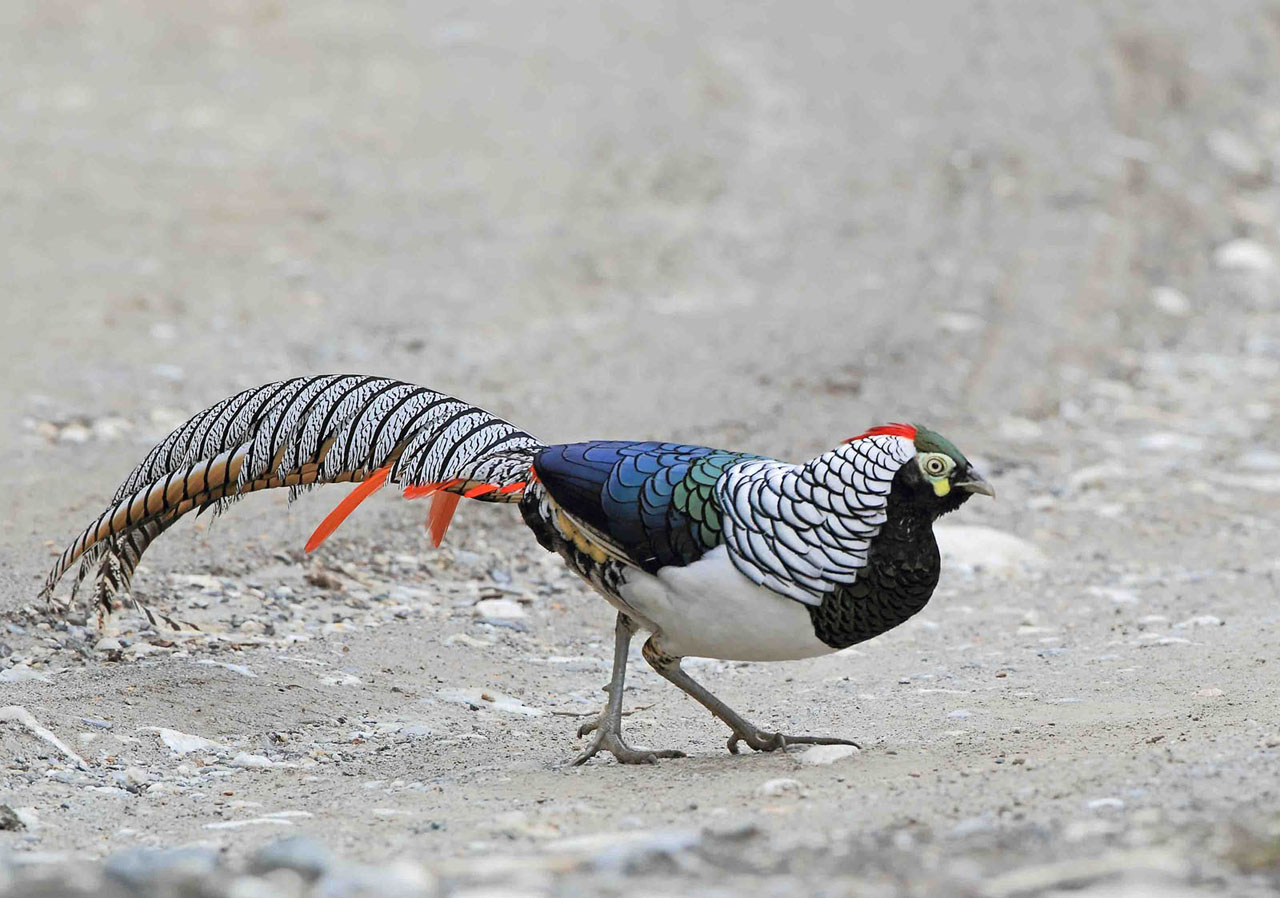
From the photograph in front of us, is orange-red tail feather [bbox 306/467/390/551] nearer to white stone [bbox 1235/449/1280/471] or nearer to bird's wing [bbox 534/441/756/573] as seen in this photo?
bird's wing [bbox 534/441/756/573]

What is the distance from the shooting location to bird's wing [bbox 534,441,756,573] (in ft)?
13.3

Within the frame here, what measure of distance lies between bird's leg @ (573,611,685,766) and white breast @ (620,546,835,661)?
275 mm

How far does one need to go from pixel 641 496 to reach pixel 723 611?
39cm

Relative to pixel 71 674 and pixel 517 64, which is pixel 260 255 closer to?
pixel 517 64

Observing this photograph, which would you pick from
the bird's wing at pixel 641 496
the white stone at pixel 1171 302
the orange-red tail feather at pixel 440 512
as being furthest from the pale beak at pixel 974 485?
the white stone at pixel 1171 302

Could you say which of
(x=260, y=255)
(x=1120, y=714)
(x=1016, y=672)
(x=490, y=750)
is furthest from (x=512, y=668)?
(x=260, y=255)

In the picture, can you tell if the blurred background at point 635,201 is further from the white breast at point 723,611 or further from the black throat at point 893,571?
the black throat at point 893,571

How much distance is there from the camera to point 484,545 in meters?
6.69

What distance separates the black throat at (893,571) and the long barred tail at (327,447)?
3.47 feet

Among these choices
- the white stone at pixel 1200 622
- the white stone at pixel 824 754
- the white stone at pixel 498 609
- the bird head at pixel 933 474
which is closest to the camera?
the bird head at pixel 933 474

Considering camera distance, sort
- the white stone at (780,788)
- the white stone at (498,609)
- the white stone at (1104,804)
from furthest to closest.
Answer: the white stone at (498,609), the white stone at (780,788), the white stone at (1104,804)

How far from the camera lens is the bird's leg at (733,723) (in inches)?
169

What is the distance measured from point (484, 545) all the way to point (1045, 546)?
8.37 feet

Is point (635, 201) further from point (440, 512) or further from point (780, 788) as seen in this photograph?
point (780, 788)
